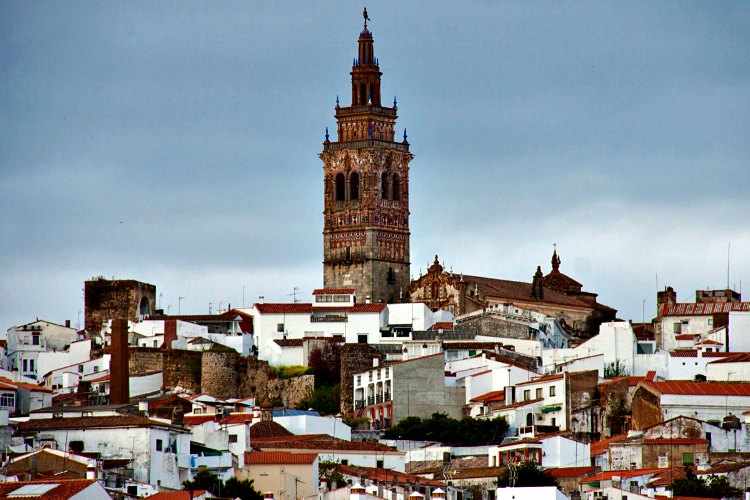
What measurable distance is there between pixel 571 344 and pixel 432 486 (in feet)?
129

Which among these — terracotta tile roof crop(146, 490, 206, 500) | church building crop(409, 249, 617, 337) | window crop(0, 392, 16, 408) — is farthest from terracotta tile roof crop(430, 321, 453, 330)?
terracotta tile roof crop(146, 490, 206, 500)

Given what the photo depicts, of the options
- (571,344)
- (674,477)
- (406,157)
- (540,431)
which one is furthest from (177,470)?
(406,157)

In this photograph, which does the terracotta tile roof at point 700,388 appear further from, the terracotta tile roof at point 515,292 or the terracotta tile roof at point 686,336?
the terracotta tile roof at point 515,292

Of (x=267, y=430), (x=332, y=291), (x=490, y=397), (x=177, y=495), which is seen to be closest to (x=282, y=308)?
(x=332, y=291)

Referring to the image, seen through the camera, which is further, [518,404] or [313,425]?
[518,404]

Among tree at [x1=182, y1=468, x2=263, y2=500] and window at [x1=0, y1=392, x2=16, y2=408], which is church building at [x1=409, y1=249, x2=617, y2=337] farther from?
tree at [x1=182, y1=468, x2=263, y2=500]

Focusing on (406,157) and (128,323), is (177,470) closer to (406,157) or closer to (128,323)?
(128,323)

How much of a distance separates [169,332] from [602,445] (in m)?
29.7

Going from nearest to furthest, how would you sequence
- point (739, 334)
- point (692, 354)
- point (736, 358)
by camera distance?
point (736, 358)
point (692, 354)
point (739, 334)

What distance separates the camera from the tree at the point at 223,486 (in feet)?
263

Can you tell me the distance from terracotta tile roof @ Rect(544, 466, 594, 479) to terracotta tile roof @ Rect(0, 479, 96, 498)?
22.8 m

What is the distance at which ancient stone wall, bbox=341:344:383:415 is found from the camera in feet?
374

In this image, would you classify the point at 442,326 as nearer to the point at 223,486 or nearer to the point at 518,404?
the point at 518,404

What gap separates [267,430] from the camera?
97875 mm
